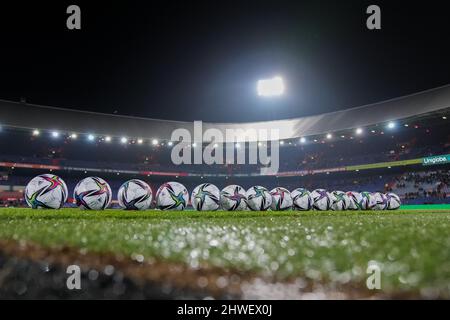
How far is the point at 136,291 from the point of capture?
2.04 metres

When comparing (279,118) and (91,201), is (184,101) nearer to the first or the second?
(279,118)

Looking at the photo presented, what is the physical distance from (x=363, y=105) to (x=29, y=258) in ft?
136

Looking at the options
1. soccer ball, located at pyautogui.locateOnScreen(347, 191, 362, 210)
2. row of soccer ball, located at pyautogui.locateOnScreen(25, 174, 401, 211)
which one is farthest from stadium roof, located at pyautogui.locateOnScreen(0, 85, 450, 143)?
row of soccer ball, located at pyautogui.locateOnScreen(25, 174, 401, 211)

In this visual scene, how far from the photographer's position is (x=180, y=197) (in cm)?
1498

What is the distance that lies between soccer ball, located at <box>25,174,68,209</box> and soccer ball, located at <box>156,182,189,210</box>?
12.9 ft

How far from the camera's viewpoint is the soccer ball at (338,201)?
20.4 metres

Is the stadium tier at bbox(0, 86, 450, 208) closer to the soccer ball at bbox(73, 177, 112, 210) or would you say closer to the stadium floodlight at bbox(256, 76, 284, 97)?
the stadium floodlight at bbox(256, 76, 284, 97)

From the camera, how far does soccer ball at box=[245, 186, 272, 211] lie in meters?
16.7

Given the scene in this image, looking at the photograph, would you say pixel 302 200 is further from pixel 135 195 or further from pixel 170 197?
pixel 135 195

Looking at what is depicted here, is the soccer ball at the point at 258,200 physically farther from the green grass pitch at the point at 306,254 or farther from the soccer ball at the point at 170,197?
the green grass pitch at the point at 306,254

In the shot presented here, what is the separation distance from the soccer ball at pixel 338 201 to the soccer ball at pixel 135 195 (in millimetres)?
11636

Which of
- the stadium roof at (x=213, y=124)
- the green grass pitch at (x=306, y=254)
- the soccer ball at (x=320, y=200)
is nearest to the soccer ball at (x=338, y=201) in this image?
the soccer ball at (x=320, y=200)

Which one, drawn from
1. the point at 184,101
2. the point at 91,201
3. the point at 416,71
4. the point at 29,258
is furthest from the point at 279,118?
the point at 29,258

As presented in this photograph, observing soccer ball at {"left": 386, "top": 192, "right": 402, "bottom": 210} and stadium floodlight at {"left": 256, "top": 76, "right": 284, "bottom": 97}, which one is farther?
stadium floodlight at {"left": 256, "top": 76, "right": 284, "bottom": 97}
